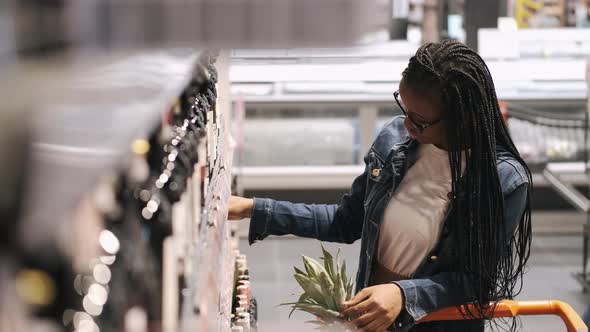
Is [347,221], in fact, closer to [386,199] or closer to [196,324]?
[386,199]

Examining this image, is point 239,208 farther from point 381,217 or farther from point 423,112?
point 423,112

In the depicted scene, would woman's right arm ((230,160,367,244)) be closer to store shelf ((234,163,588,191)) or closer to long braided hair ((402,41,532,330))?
long braided hair ((402,41,532,330))

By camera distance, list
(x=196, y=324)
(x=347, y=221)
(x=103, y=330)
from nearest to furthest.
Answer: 1. (x=103, y=330)
2. (x=196, y=324)
3. (x=347, y=221)

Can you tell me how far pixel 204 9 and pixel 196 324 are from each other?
49cm

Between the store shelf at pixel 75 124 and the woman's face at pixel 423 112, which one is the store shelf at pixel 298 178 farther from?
the store shelf at pixel 75 124

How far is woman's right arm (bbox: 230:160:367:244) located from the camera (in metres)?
2.27

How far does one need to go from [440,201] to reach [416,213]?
0.21 ft

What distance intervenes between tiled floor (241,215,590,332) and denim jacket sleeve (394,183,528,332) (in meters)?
1.67

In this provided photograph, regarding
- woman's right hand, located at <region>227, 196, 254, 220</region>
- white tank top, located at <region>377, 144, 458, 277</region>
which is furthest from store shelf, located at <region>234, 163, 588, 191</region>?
white tank top, located at <region>377, 144, 458, 277</region>

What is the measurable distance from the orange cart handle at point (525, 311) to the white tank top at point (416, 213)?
0.14 m

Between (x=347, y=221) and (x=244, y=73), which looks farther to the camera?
(x=244, y=73)

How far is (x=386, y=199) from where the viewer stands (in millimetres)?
2086

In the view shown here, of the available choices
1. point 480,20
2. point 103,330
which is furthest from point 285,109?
point 103,330

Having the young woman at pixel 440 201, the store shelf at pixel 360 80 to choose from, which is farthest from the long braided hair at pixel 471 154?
the store shelf at pixel 360 80
